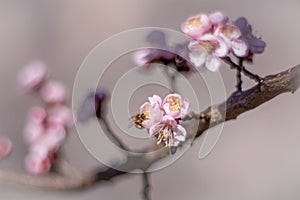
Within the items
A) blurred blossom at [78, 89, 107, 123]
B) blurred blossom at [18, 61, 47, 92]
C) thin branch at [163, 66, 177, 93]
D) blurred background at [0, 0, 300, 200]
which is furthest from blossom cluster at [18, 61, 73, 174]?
blurred background at [0, 0, 300, 200]

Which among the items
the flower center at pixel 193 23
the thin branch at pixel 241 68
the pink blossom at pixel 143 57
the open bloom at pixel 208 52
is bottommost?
the thin branch at pixel 241 68

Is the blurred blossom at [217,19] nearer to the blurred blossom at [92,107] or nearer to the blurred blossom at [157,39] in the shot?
the blurred blossom at [157,39]

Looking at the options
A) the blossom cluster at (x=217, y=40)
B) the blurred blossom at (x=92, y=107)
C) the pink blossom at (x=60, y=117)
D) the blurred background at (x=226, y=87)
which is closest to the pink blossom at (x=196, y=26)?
the blossom cluster at (x=217, y=40)

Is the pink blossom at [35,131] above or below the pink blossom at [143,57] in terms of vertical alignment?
above

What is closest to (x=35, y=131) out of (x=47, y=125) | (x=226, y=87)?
(x=47, y=125)

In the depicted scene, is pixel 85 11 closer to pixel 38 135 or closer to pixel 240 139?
pixel 240 139

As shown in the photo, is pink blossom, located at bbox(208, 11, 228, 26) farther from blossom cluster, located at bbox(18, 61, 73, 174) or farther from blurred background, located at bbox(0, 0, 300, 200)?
blurred background, located at bbox(0, 0, 300, 200)
